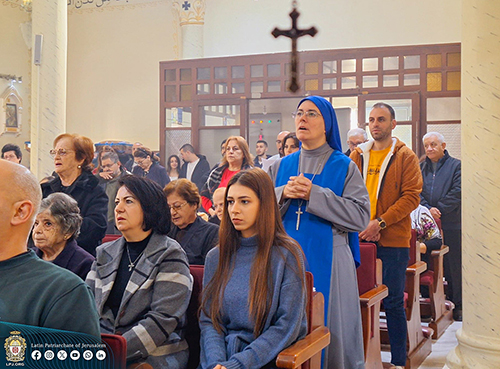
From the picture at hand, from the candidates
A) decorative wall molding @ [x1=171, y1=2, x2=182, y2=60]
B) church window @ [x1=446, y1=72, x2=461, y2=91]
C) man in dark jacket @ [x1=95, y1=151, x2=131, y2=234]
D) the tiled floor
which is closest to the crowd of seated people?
the tiled floor

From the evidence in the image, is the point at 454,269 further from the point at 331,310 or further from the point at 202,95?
the point at 202,95

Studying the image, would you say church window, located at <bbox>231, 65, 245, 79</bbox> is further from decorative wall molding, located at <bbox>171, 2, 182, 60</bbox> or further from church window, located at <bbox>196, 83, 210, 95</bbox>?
decorative wall molding, located at <bbox>171, 2, 182, 60</bbox>

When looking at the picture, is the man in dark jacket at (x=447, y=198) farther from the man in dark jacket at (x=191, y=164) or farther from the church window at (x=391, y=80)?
the man in dark jacket at (x=191, y=164)

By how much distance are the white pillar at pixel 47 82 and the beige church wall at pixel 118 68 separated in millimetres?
6346

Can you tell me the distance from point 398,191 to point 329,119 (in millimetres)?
1209

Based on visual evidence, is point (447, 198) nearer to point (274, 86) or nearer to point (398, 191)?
point (398, 191)

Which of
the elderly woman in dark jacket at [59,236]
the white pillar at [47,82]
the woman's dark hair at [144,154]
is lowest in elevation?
the elderly woman in dark jacket at [59,236]

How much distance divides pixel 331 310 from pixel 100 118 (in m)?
11.1

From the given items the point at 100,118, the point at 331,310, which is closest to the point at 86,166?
the point at 331,310

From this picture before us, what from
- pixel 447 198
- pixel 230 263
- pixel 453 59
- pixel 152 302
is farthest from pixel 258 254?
pixel 453 59

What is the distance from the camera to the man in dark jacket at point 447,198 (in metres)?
6.43

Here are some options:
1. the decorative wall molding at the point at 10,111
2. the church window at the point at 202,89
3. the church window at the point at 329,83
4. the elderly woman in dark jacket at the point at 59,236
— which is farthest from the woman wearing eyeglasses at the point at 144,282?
the decorative wall molding at the point at 10,111

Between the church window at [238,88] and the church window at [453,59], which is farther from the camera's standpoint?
the church window at [238,88]

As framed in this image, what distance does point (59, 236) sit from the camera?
330 centimetres
